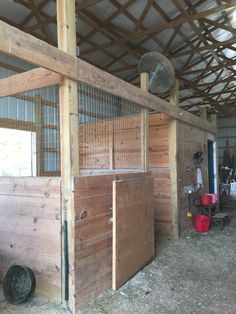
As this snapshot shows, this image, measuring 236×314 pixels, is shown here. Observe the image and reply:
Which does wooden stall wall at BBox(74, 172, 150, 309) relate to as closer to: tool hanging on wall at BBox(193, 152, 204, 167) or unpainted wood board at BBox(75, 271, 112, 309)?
unpainted wood board at BBox(75, 271, 112, 309)

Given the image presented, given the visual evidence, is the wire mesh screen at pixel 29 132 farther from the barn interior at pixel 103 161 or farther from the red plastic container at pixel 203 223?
the red plastic container at pixel 203 223

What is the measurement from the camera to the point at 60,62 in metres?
2.03

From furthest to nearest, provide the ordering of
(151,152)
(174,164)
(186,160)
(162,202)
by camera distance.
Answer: (186,160), (151,152), (162,202), (174,164)

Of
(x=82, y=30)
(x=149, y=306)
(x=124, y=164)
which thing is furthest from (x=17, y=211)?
(x=82, y=30)

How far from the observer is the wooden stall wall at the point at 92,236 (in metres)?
2.19

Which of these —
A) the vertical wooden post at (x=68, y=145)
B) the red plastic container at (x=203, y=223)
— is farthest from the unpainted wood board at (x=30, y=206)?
the red plastic container at (x=203, y=223)

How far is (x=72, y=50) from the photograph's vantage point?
2178mm

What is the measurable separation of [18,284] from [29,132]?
3104mm

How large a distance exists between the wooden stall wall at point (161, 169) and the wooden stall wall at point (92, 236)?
181cm

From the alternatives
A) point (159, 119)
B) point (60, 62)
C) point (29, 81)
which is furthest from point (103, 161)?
point (60, 62)

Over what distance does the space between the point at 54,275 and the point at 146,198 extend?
1374 millimetres

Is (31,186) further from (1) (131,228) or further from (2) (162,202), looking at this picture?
(2) (162,202)

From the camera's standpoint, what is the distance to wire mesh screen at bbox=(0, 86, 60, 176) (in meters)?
4.60

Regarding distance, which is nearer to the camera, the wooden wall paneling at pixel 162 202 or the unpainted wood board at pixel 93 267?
the unpainted wood board at pixel 93 267
